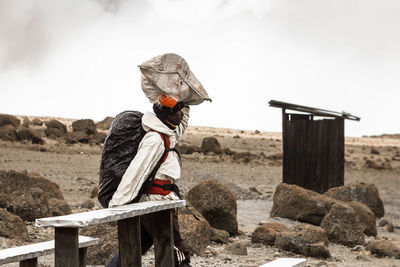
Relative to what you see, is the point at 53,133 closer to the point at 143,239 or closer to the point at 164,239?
the point at 143,239

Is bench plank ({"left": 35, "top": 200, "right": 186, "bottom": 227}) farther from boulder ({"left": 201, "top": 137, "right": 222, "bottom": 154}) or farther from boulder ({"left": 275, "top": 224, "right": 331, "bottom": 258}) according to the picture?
boulder ({"left": 201, "top": 137, "right": 222, "bottom": 154})

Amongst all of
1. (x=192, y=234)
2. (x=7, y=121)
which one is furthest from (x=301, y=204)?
(x=7, y=121)

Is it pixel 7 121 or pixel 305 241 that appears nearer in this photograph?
pixel 305 241

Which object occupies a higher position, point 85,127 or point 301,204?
point 85,127

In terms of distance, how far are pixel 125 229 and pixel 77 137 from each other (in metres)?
21.6

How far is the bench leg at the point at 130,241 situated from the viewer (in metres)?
4.29

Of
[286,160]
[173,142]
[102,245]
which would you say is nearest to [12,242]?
[102,245]

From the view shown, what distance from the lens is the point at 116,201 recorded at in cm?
439

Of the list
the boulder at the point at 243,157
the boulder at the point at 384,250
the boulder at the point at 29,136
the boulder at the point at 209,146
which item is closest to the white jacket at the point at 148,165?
the boulder at the point at 384,250

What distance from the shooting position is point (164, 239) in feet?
14.8

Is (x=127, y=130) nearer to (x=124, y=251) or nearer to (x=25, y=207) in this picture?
(x=124, y=251)

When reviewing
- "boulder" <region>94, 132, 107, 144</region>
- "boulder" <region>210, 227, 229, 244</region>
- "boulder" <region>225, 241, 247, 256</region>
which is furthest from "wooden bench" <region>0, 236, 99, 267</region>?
"boulder" <region>94, 132, 107, 144</region>

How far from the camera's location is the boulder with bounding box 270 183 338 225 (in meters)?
11.1

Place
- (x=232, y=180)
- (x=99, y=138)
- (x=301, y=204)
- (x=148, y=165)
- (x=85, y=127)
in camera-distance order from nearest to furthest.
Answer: (x=148, y=165), (x=301, y=204), (x=232, y=180), (x=99, y=138), (x=85, y=127)
